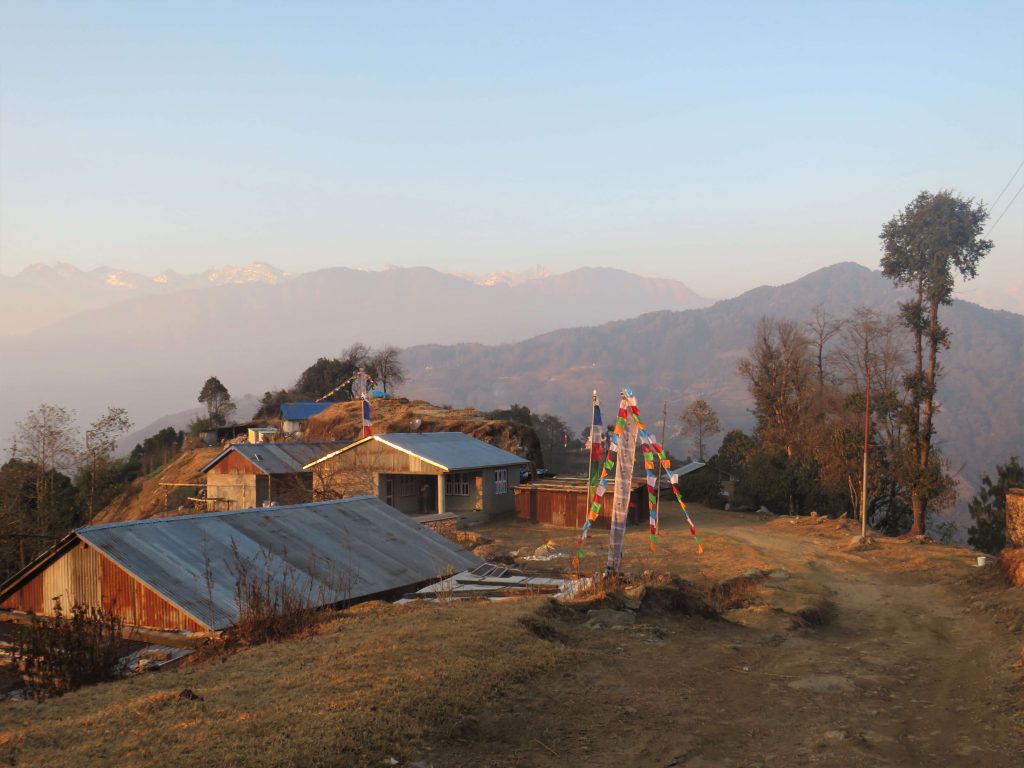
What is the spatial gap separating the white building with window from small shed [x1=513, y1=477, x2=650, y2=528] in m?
1.84

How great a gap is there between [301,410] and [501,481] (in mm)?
30971

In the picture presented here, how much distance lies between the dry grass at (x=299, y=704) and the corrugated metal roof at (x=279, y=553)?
3.67 meters

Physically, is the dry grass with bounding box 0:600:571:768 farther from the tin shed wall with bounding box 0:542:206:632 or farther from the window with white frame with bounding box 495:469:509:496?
the window with white frame with bounding box 495:469:509:496

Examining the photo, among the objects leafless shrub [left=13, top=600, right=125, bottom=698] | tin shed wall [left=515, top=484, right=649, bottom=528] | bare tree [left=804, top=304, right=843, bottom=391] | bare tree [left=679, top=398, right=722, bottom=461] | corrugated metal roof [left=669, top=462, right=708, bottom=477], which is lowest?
tin shed wall [left=515, top=484, right=649, bottom=528]

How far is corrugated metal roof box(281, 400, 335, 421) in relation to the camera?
69.1 meters

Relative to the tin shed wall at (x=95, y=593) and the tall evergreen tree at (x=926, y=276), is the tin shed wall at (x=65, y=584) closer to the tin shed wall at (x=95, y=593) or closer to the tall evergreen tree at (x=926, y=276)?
the tin shed wall at (x=95, y=593)

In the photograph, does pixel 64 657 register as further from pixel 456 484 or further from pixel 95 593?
pixel 456 484

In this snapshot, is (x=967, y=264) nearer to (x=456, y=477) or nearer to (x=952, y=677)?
(x=456, y=477)

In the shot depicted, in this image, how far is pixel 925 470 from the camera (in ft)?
127

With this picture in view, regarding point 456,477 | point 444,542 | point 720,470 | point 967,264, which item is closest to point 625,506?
point 444,542

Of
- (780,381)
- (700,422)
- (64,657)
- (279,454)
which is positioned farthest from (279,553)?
(700,422)

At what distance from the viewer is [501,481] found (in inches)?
1758

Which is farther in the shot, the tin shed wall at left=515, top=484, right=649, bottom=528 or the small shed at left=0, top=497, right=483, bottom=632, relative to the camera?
the tin shed wall at left=515, top=484, right=649, bottom=528

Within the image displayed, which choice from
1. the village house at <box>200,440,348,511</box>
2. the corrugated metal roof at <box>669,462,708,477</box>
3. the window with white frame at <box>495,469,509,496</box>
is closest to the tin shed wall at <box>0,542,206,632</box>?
the village house at <box>200,440,348,511</box>
